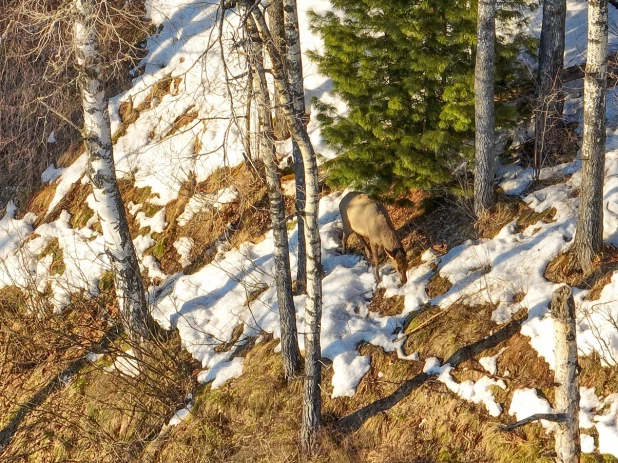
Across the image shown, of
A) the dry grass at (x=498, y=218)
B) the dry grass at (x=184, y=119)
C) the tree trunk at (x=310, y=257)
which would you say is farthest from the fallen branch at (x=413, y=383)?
the dry grass at (x=184, y=119)

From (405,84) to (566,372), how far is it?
5790 mm

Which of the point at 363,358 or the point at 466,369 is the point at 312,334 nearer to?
the point at 363,358

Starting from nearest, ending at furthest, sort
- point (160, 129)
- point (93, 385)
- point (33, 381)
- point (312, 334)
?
point (312, 334), point (93, 385), point (33, 381), point (160, 129)

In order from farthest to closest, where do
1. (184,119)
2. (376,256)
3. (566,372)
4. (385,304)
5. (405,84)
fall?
(184,119) → (376,256) → (405,84) → (385,304) → (566,372)

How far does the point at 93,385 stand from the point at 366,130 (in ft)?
20.6

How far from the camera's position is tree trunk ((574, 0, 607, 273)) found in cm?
771

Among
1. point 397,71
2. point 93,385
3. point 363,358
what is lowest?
point 363,358

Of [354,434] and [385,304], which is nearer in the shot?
[354,434]

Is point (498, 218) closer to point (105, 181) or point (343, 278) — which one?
point (343, 278)

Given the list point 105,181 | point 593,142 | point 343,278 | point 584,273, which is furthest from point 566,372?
point 105,181

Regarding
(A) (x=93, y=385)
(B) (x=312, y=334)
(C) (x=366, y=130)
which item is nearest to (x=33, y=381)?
(A) (x=93, y=385)

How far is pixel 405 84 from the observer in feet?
34.1

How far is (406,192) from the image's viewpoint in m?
11.2

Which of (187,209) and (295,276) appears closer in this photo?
(295,276)
